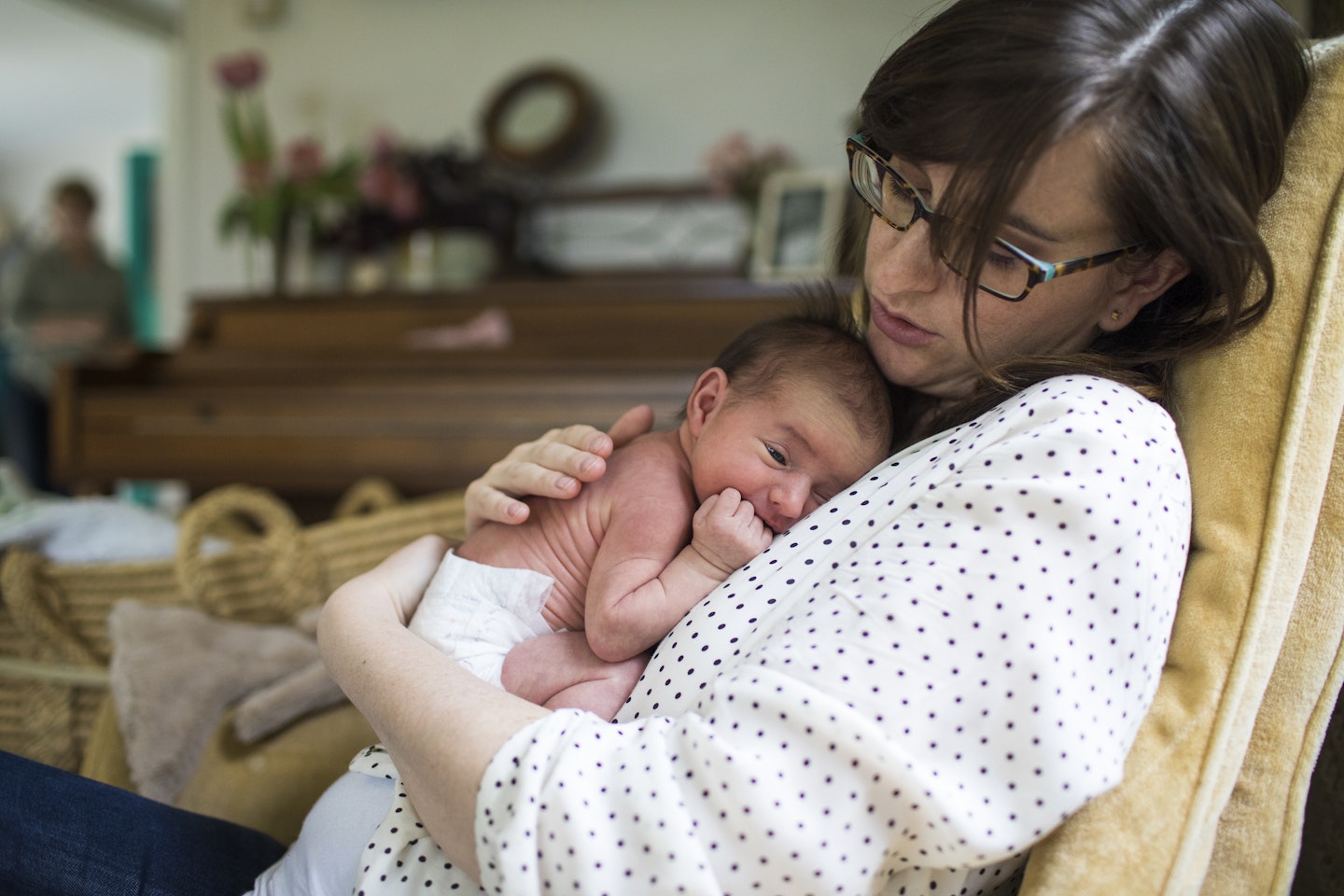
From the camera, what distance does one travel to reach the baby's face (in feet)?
2.96

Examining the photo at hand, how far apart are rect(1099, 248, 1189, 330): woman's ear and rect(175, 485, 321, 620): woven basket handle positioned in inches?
49.0

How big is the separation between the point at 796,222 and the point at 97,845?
2.51 m

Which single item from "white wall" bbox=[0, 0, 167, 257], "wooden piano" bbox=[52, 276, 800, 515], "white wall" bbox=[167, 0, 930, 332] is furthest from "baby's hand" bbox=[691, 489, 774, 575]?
"white wall" bbox=[0, 0, 167, 257]

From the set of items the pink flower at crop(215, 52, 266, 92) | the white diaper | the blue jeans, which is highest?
the pink flower at crop(215, 52, 266, 92)

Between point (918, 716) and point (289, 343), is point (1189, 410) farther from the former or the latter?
point (289, 343)

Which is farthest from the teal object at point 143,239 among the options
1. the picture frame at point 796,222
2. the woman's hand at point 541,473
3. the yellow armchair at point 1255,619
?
the yellow armchair at point 1255,619

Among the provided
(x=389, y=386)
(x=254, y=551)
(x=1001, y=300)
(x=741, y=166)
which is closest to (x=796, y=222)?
(x=741, y=166)

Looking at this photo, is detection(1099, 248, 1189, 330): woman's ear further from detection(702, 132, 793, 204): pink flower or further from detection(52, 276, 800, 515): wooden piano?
detection(702, 132, 793, 204): pink flower

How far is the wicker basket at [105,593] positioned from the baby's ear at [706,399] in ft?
2.39

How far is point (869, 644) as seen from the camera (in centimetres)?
60

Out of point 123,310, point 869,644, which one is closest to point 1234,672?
point 869,644

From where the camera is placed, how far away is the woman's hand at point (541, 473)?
91cm

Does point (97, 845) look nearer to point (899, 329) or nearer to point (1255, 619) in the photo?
point (899, 329)

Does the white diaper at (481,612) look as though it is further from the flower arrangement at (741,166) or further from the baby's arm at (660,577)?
the flower arrangement at (741,166)
